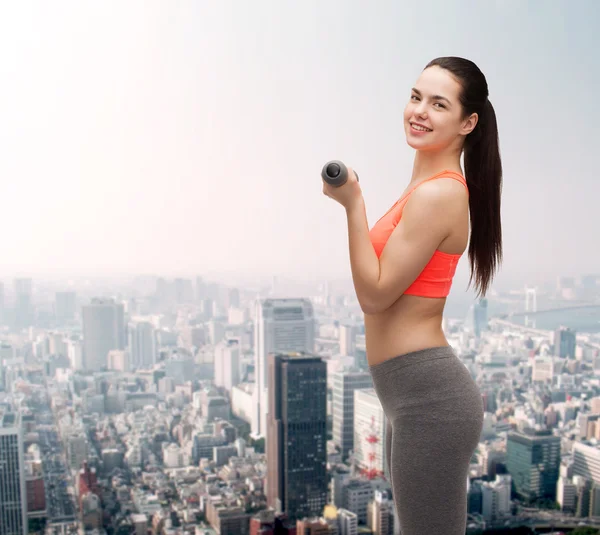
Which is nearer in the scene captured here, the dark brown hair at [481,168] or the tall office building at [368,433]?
the dark brown hair at [481,168]

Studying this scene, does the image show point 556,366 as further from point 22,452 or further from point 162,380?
point 22,452

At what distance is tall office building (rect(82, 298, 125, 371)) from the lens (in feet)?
20.5

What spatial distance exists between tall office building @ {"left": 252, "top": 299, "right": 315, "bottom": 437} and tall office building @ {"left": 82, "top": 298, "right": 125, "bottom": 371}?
4.23 ft

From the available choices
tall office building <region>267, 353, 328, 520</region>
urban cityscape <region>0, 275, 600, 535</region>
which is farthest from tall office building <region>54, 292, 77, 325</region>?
tall office building <region>267, 353, 328, 520</region>

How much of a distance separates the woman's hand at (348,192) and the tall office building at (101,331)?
18.4 feet

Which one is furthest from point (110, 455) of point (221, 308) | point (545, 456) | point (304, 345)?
point (545, 456)

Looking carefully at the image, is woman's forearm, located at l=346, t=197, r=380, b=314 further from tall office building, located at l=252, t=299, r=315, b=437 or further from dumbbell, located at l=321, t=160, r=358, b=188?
tall office building, located at l=252, t=299, r=315, b=437

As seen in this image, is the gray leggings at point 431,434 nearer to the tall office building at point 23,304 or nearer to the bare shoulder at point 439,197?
the bare shoulder at point 439,197

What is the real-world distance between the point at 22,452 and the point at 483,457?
3.73 meters

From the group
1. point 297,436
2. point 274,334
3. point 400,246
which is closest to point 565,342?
point 297,436

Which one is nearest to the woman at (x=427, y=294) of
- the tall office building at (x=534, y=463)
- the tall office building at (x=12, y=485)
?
the tall office building at (x=12, y=485)

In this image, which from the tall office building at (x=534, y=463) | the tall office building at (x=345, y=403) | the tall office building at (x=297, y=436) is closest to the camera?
the tall office building at (x=534, y=463)

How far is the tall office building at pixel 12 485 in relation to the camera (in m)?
5.18

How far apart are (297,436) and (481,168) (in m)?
5.77
